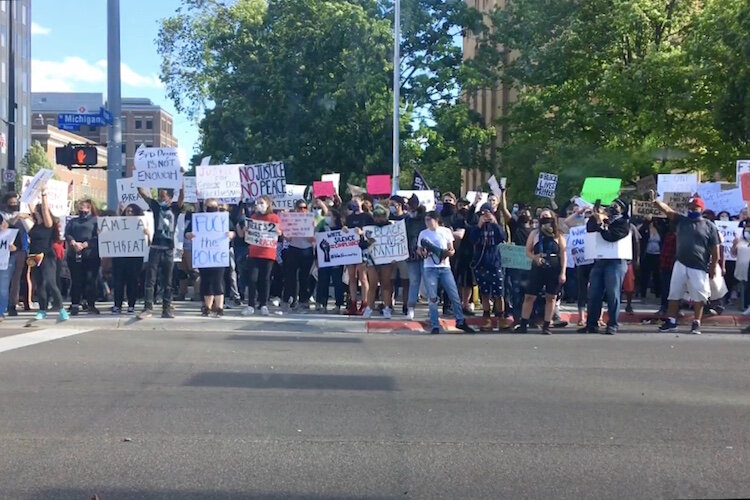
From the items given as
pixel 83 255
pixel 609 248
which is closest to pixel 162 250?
pixel 83 255

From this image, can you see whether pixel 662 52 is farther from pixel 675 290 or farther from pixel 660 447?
pixel 660 447

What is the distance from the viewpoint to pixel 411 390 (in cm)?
891

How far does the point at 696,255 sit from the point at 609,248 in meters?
1.24

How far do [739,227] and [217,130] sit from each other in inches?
1102

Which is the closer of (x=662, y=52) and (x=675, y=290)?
(x=675, y=290)

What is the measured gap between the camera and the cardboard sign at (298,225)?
15.9 m

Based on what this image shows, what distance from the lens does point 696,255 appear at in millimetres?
13727

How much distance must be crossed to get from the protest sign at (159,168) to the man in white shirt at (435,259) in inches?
169

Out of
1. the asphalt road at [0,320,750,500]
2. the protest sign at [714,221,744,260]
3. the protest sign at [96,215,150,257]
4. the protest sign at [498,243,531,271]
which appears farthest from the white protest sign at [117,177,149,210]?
the protest sign at [714,221,744,260]

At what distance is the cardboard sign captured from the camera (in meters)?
15.9

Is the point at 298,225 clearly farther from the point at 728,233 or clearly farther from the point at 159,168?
the point at 728,233

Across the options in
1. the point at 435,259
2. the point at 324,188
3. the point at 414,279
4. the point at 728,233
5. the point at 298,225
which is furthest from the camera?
the point at 324,188

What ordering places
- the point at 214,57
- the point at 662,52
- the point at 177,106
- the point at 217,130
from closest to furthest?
1. the point at 662,52
2. the point at 217,130
3. the point at 214,57
4. the point at 177,106

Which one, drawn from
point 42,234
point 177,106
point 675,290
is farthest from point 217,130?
point 675,290
